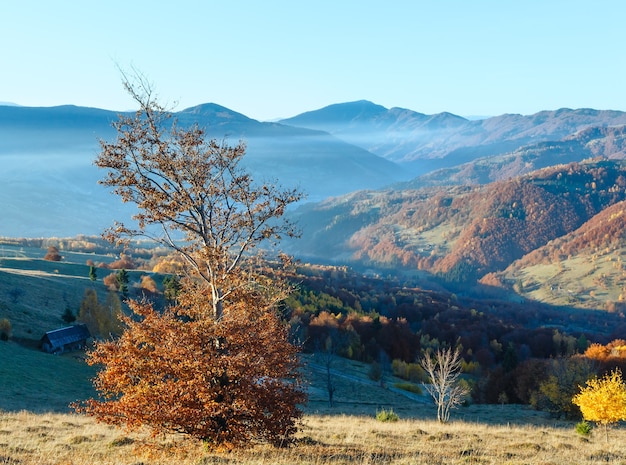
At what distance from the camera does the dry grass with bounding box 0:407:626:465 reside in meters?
19.2

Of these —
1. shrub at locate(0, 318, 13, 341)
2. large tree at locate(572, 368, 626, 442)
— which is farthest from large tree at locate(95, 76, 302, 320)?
shrub at locate(0, 318, 13, 341)

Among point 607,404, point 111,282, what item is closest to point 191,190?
point 607,404

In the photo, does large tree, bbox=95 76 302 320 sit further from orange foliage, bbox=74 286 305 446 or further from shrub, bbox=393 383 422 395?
shrub, bbox=393 383 422 395

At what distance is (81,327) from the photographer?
76000 mm

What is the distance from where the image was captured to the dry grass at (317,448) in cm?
1917

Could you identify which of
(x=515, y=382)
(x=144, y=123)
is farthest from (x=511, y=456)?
(x=515, y=382)

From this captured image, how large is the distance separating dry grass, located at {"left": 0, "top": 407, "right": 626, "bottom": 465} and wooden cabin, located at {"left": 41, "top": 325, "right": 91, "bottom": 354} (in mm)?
40475

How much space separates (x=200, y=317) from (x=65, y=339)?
192 ft

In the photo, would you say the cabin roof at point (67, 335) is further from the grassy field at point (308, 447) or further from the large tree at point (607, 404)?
the large tree at point (607, 404)

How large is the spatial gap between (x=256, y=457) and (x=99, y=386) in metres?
6.33

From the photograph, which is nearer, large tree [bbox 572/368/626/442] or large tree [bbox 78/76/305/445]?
large tree [bbox 78/76/305/445]

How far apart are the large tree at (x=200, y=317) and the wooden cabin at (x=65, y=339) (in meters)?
55.2

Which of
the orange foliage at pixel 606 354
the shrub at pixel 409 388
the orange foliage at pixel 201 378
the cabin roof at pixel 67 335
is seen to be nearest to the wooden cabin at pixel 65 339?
the cabin roof at pixel 67 335

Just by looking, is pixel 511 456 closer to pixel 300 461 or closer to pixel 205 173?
pixel 300 461
